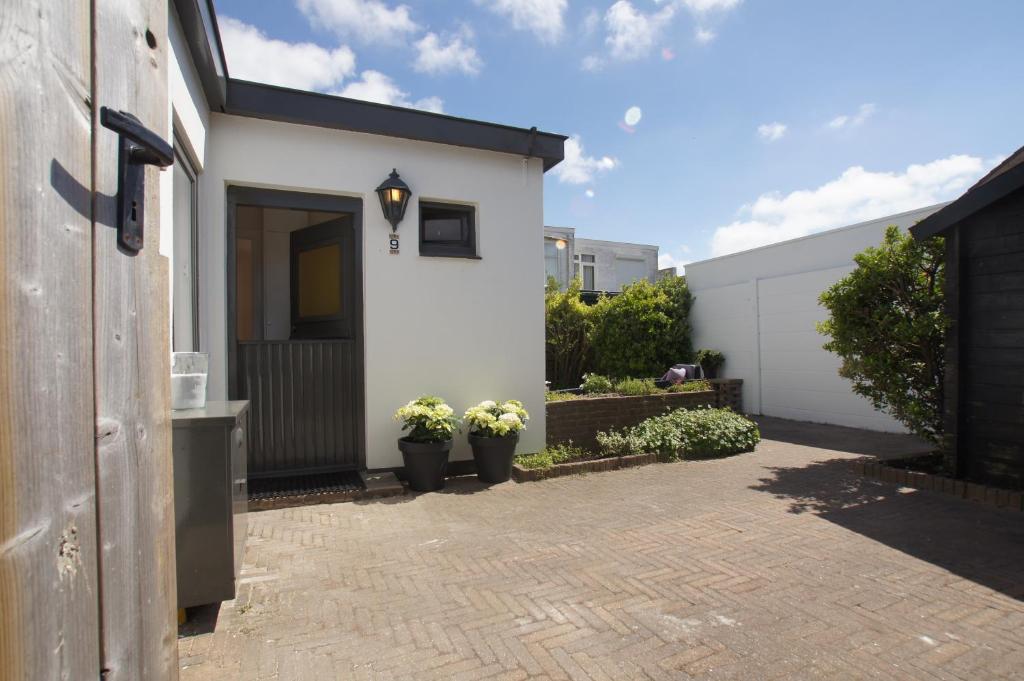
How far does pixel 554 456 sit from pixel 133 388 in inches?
215

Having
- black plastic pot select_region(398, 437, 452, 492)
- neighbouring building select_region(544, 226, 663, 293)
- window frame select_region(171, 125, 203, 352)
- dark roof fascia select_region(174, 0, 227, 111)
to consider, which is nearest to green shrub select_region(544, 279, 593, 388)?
black plastic pot select_region(398, 437, 452, 492)

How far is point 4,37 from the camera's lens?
821mm

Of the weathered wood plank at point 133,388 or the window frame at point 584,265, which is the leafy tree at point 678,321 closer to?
the window frame at point 584,265

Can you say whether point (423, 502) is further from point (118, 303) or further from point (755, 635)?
point (118, 303)

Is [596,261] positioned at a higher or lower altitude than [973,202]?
higher

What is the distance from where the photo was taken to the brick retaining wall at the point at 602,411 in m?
6.86

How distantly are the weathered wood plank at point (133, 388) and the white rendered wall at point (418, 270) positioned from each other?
4.23 m

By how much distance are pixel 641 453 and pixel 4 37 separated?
259 inches

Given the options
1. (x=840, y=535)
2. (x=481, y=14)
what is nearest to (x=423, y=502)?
(x=840, y=535)

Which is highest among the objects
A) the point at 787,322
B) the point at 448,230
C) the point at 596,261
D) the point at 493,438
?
the point at 596,261

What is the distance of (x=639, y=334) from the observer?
454 inches

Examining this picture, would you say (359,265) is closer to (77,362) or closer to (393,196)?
(393,196)

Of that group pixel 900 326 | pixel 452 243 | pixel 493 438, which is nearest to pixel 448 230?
pixel 452 243

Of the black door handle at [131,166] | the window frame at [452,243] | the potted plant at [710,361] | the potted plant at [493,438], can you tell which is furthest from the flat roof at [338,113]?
the potted plant at [710,361]
